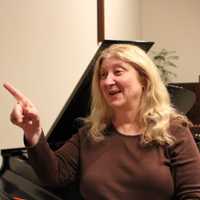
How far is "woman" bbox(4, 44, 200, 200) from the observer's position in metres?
1.51

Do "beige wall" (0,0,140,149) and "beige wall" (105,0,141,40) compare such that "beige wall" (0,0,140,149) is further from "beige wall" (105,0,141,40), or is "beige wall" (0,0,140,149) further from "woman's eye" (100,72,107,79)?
"woman's eye" (100,72,107,79)

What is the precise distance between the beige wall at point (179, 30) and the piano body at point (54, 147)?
11.3 ft

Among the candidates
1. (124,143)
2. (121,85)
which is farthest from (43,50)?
(124,143)

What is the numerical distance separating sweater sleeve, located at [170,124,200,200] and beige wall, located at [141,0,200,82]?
3.93m

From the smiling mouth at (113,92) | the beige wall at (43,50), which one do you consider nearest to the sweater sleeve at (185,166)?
the smiling mouth at (113,92)

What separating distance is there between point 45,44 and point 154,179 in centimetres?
132

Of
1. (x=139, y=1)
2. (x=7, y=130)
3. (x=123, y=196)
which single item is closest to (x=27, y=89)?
(x=7, y=130)

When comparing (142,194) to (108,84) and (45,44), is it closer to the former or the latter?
(108,84)

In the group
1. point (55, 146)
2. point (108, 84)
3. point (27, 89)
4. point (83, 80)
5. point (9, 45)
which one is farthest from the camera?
point (27, 89)

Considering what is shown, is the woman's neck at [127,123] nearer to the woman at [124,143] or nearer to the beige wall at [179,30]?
the woman at [124,143]

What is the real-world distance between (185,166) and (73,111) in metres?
0.71

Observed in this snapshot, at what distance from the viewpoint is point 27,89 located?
2.41m

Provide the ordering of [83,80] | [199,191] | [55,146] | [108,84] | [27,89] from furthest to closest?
[27,89], [55,146], [83,80], [108,84], [199,191]

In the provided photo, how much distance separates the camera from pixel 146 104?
66.3 inches
